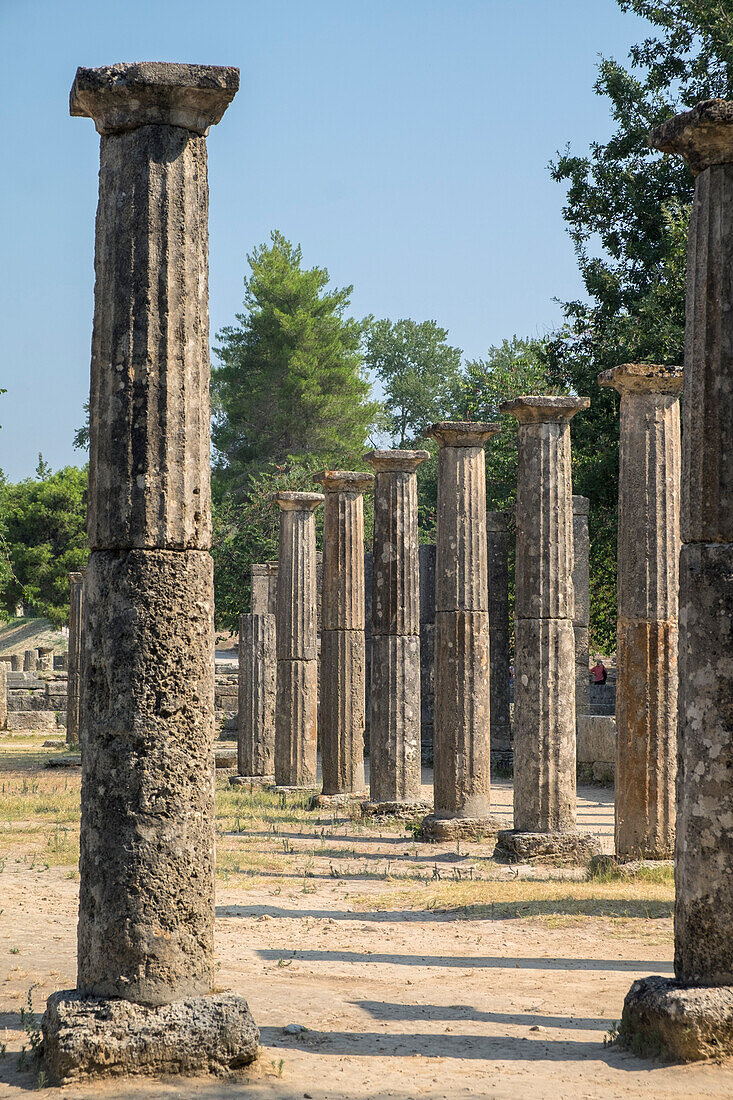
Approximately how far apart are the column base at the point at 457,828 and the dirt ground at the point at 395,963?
0.23 m

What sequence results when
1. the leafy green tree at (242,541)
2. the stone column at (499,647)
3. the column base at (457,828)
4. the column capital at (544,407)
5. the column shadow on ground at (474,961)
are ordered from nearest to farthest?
Result: the column shadow on ground at (474,961)
the column capital at (544,407)
the column base at (457,828)
the stone column at (499,647)
the leafy green tree at (242,541)

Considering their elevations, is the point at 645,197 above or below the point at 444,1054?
above

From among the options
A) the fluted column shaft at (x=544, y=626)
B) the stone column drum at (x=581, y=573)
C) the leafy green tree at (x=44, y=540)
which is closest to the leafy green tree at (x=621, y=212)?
the stone column drum at (x=581, y=573)

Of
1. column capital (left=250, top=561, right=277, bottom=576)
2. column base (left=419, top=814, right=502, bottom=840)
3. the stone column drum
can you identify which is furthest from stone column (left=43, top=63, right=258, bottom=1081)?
column capital (left=250, top=561, right=277, bottom=576)

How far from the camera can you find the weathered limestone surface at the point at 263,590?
24484 mm

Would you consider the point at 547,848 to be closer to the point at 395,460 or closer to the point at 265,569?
the point at 395,460

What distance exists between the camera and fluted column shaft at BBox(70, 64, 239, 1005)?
5.76 m

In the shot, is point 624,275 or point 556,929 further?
point 624,275

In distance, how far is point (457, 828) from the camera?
44.9 feet

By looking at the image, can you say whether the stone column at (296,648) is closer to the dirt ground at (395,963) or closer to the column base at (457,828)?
the dirt ground at (395,963)

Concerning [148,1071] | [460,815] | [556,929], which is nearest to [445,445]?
[460,815]

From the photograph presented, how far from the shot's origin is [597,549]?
24.0 m

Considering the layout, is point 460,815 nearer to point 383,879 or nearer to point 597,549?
point 383,879

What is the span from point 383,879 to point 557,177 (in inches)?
Result: 598
